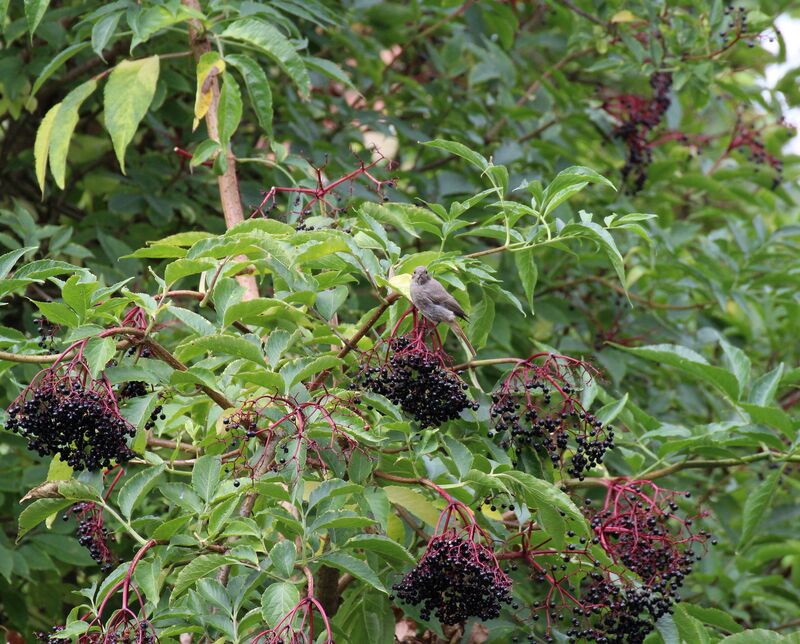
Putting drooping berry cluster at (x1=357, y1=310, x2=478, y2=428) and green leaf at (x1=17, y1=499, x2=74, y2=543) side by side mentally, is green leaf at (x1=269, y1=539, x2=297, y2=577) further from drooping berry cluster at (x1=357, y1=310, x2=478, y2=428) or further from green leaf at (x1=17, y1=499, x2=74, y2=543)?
green leaf at (x1=17, y1=499, x2=74, y2=543)

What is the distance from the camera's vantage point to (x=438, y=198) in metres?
4.57

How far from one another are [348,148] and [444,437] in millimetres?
2344

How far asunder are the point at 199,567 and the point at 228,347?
46 centimetres

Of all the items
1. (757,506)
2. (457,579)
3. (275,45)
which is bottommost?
(757,506)

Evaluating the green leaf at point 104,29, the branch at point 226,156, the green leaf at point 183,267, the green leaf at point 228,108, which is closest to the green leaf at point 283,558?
the green leaf at point 183,267

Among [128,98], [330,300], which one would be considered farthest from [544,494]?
[128,98]

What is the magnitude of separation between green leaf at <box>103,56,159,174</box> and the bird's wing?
4.23ft

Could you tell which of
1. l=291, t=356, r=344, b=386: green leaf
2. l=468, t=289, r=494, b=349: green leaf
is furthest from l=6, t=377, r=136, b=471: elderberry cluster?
l=468, t=289, r=494, b=349: green leaf

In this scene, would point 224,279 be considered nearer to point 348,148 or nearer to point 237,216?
point 237,216

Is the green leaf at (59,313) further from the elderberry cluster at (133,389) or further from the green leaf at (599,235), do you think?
the green leaf at (599,235)

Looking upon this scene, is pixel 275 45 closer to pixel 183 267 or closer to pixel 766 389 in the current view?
pixel 183 267

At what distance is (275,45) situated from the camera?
10.4 feet

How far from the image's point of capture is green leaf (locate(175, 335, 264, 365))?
2.30 meters

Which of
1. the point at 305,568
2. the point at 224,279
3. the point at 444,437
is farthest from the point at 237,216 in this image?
the point at 305,568
